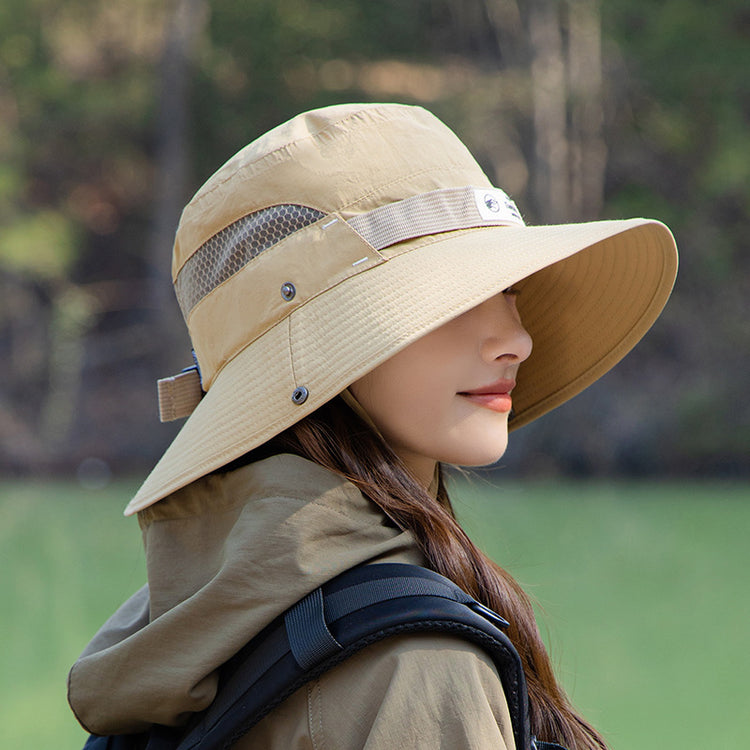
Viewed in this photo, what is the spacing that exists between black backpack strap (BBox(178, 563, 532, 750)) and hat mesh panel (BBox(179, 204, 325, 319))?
28cm

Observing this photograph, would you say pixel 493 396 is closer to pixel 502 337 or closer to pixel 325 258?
pixel 502 337

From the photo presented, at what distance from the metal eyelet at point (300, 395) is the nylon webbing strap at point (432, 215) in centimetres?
13

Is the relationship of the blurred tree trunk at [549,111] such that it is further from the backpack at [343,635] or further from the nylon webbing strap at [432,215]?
the backpack at [343,635]

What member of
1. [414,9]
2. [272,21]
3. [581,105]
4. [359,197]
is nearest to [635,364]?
[581,105]

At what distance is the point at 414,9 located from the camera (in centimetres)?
946

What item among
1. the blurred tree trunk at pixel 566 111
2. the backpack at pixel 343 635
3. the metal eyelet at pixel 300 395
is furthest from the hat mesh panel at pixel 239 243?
the blurred tree trunk at pixel 566 111

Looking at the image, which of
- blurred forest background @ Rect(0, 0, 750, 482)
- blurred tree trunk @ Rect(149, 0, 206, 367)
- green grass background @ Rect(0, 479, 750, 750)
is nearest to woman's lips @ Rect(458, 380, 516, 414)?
green grass background @ Rect(0, 479, 750, 750)

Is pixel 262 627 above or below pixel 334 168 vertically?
below

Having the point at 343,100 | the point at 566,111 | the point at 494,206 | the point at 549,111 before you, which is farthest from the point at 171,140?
the point at 494,206

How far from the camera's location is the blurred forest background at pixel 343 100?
806cm

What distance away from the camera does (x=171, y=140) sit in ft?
32.0

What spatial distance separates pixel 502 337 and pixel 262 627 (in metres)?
A: 0.33

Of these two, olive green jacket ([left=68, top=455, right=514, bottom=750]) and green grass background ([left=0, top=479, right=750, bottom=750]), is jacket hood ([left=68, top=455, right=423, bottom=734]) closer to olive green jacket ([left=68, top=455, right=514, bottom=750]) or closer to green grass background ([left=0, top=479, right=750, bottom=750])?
olive green jacket ([left=68, top=455, right=514, bottom=750])

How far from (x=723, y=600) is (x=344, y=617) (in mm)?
4013
